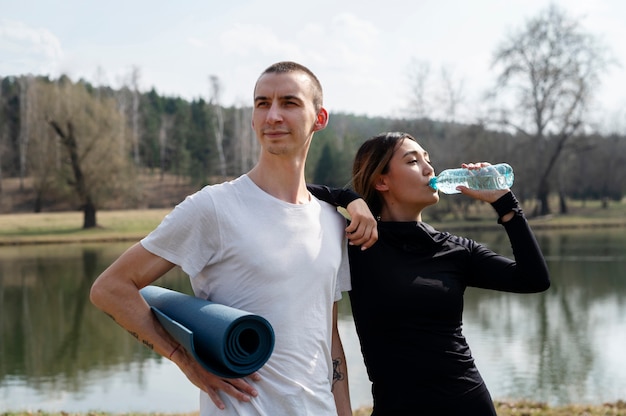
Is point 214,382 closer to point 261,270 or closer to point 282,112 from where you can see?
point 261,270

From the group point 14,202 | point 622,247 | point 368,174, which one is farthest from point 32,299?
point 14,202

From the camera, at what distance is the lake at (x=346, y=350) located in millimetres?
7570

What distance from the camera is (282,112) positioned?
2.49m

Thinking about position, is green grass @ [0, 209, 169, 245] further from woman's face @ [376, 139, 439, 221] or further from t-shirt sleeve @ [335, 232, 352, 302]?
t-shirt sleeve @ [335, 232, 352, 302]

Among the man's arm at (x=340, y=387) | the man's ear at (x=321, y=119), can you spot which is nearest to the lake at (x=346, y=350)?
the man's arm at (x=340, y=387)

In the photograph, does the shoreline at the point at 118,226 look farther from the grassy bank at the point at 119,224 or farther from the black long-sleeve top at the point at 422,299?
the black long-sleeve top at the point at 422,299

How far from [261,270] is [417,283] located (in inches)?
30.9

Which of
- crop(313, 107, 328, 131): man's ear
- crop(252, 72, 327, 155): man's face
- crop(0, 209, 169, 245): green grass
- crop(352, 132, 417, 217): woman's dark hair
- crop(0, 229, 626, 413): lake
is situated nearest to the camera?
crop(252, 72, 327, 155): man's face

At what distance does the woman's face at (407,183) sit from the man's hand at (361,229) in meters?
0.33

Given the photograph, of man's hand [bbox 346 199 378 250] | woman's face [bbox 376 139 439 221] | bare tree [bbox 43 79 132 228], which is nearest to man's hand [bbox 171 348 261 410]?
man's hand [bbox 346 199 378 250]

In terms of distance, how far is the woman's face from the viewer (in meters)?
3.06

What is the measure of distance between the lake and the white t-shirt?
4873mm

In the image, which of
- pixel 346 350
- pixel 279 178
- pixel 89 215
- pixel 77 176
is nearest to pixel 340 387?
pixel 279 178

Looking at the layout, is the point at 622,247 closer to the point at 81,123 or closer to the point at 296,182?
the point at 296,182
